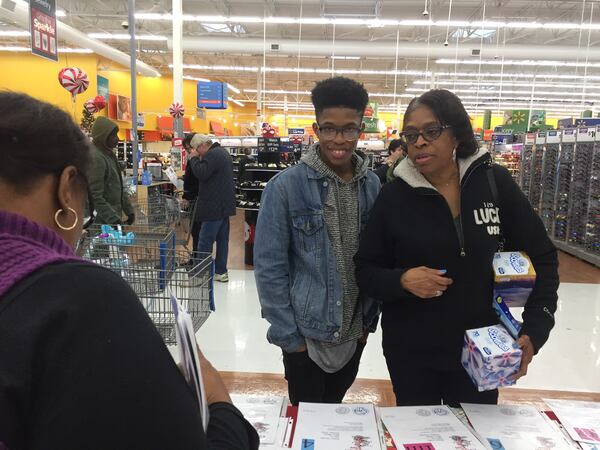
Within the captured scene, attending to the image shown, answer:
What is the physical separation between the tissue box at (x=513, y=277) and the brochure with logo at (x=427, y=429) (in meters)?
0.43

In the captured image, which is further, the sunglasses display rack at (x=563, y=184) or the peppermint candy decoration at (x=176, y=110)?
the peppermint candy decoration at (x=176, y=110)

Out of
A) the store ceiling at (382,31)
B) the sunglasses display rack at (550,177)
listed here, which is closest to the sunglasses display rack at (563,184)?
the sunglasses display rack at (550,177)

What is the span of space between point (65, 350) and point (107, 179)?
12.0 feet

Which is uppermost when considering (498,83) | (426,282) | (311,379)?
(498,83)

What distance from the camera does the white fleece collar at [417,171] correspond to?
1565mm

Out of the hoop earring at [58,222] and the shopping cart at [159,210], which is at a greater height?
the hoop earring at [58,222]

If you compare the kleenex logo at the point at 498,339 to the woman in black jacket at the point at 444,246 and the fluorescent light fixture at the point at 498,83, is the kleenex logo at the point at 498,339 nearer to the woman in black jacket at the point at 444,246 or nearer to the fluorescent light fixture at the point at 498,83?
the woman in black jacket at the point at 444,246

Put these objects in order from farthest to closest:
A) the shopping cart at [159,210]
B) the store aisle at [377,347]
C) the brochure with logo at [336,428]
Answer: the shopping cart at [159,210] < the store aisle at [377,347] < the brochure with logo at [336,428]

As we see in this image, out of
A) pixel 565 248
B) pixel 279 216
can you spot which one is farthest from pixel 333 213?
pixel 565 248

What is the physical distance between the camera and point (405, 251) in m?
1.58

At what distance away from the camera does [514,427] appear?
139 centimetres

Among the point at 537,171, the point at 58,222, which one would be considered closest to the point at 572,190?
the point at 537,171

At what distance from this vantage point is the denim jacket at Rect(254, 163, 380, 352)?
1.65 meters

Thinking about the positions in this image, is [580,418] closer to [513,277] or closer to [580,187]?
[513,277]
